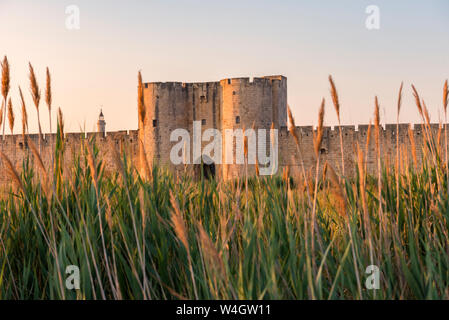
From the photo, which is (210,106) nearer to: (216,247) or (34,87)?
(34,87)

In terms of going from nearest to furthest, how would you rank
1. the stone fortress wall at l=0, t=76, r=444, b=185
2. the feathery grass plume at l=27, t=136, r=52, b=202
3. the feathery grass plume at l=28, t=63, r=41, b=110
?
1. the feathery grass plume at l=27, t=136, r=52, b=202
2. the feathery grass plume at l=28, t=63, r=41, b=110
3. the stone fortress wall at l=0, t=76, r=444, b=185

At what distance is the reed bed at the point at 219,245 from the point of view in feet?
4.33

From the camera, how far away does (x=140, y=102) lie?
4.53 feet

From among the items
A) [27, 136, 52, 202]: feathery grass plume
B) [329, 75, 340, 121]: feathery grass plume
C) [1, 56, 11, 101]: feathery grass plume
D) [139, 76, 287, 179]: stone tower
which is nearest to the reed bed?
[27, 136, 52, 202]: feathery grass plume

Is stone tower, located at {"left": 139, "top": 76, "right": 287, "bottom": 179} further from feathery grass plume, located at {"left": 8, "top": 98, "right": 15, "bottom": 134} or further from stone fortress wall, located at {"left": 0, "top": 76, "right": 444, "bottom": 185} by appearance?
feathery grass plume, located at {"left": 8, "top": 98, "right": 15, "bottom": 134}

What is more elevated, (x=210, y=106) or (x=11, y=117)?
(x=210, y=106)

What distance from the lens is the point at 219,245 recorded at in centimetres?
173

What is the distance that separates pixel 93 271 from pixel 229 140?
1583cm

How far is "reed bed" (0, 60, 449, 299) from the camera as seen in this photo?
1321 mm

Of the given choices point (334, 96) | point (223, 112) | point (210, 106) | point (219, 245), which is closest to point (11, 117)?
point (219, 245)

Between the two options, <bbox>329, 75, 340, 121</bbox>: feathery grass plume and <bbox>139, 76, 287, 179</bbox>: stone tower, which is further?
<bbox>139, 76, 287, 179</bbox>: stone tower

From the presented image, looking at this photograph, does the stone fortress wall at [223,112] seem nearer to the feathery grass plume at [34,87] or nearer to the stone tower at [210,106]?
the stone tower at [210,106]
